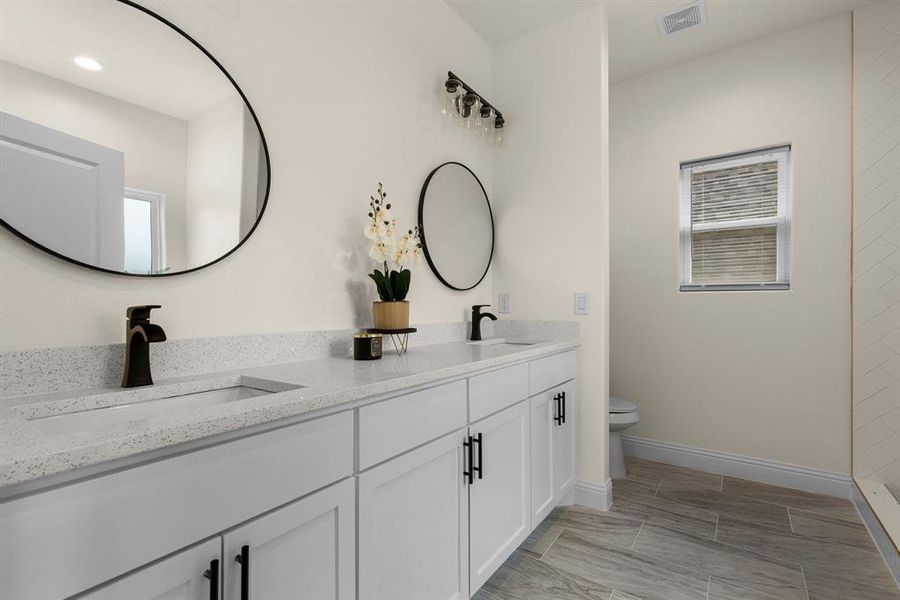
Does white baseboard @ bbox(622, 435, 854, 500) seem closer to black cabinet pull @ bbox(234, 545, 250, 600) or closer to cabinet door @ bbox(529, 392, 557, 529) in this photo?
cabinet door @ bbox(529, 392, 557, 529)

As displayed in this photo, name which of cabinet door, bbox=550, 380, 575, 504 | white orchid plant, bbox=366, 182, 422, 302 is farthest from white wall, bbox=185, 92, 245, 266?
cabinet door, bbox=550, 380, 575, 504

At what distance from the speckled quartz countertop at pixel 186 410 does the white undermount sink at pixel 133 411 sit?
0.01 m

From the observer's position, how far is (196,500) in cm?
76

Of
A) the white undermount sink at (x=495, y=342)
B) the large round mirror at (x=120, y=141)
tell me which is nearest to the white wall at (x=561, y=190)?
the white undermount sink at (x=495, y=342)

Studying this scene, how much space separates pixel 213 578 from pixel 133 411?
474mm

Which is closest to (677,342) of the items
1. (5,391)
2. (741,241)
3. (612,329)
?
(612,329)

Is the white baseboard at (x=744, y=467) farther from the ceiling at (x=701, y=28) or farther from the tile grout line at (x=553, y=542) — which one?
the ceiling at (x=701, y=28)

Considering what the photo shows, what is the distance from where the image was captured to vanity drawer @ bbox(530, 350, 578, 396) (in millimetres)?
1944

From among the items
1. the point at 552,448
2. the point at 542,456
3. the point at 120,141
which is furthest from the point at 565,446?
the point at 120,141

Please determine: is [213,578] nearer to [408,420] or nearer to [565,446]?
[408,420]

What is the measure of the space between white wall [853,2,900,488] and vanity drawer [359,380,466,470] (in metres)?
2.43

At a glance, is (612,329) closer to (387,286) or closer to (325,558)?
(387,286)

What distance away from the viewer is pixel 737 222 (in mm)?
2863

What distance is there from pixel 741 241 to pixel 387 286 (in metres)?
2.42
